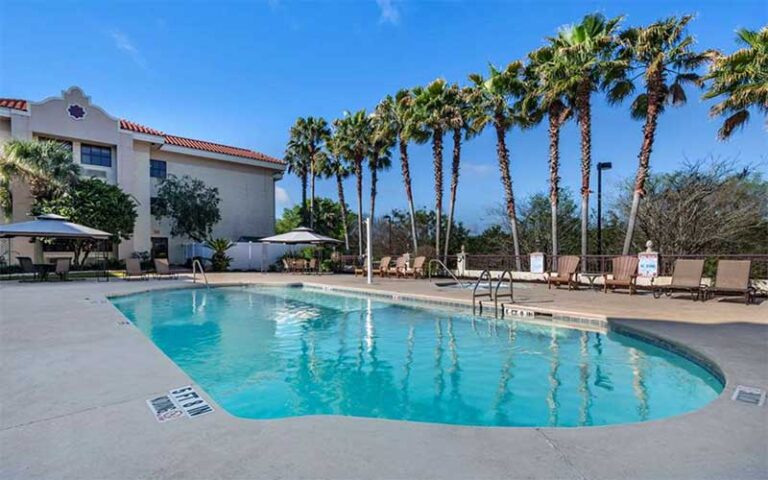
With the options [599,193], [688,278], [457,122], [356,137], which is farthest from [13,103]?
[688,278]

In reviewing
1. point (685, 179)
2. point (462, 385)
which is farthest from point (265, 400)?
point (685, 179)

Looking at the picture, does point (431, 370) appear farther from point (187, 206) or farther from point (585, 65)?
point (187, 206)

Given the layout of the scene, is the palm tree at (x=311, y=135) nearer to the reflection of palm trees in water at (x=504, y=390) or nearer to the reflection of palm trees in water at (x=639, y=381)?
the reflection of palm trees in water at (x=504, y=390)

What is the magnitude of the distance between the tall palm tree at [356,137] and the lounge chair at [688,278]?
14.3 meters

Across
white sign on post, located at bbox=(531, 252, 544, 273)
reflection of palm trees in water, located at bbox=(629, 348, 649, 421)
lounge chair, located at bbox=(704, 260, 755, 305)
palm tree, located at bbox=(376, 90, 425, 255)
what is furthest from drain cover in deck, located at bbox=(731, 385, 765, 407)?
palm tree, located at bbox=(376, 90, 425, 255)

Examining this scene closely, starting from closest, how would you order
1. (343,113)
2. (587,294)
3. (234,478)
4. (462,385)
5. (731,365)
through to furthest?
(234,478), (731,365), (462,385), (587,294), (343,113)

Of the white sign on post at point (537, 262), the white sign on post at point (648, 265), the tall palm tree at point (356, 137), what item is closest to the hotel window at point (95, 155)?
the tall palm tree at point (356, 137)

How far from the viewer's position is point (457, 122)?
1700 centimetres

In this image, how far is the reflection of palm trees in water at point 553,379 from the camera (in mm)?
4129

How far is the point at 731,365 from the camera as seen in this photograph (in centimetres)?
→ 418

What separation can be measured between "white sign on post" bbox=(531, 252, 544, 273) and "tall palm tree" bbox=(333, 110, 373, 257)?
374 inches


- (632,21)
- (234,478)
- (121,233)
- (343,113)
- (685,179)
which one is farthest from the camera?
(343,113)

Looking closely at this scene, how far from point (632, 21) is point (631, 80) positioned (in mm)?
1762

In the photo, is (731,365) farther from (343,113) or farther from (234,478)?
(343,113)
